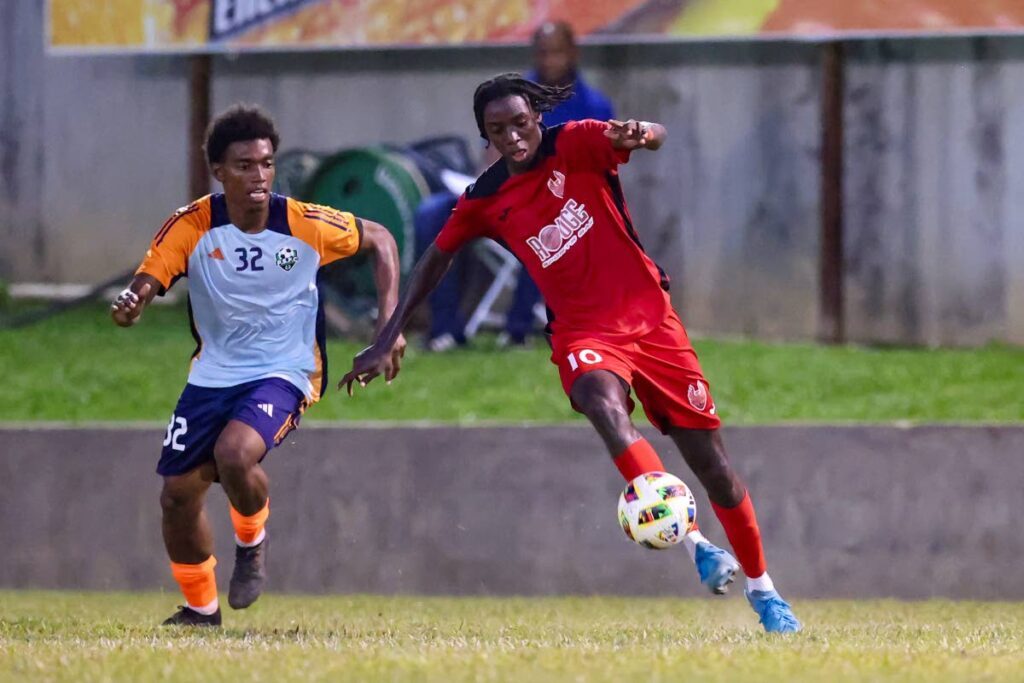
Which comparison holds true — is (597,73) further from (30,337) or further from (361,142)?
(30,337)

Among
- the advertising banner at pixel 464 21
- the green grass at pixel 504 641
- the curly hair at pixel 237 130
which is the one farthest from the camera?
the advertising banner at pixel 464 21

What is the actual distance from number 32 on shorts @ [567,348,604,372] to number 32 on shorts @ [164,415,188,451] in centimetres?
163

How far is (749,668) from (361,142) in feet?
30.6

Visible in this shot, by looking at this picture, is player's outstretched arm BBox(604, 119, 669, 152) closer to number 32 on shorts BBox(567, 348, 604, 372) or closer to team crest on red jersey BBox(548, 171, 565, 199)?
team crest on red jersey BBox(548, 171, 565, 199)

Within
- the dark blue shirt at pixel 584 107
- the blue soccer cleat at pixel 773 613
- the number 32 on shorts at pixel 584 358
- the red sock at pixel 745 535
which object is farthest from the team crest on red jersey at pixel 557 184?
the dark blue shirt at pixel 584 107

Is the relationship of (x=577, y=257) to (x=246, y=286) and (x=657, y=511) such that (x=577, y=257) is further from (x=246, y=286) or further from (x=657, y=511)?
(x=246, y=286)

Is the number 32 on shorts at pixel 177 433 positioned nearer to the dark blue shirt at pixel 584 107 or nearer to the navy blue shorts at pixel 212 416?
the navy blue shorts at pixel 212 416

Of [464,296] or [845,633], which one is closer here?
[845,633]

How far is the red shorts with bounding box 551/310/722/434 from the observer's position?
6602 mm

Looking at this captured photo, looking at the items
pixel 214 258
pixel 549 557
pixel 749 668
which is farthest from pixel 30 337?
pixel 749 668

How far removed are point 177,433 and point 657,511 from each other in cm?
220

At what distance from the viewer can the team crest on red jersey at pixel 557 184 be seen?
6758 mm

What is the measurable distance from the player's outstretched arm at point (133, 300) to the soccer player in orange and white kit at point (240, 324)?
0.10 meters

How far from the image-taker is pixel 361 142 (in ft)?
45.7
